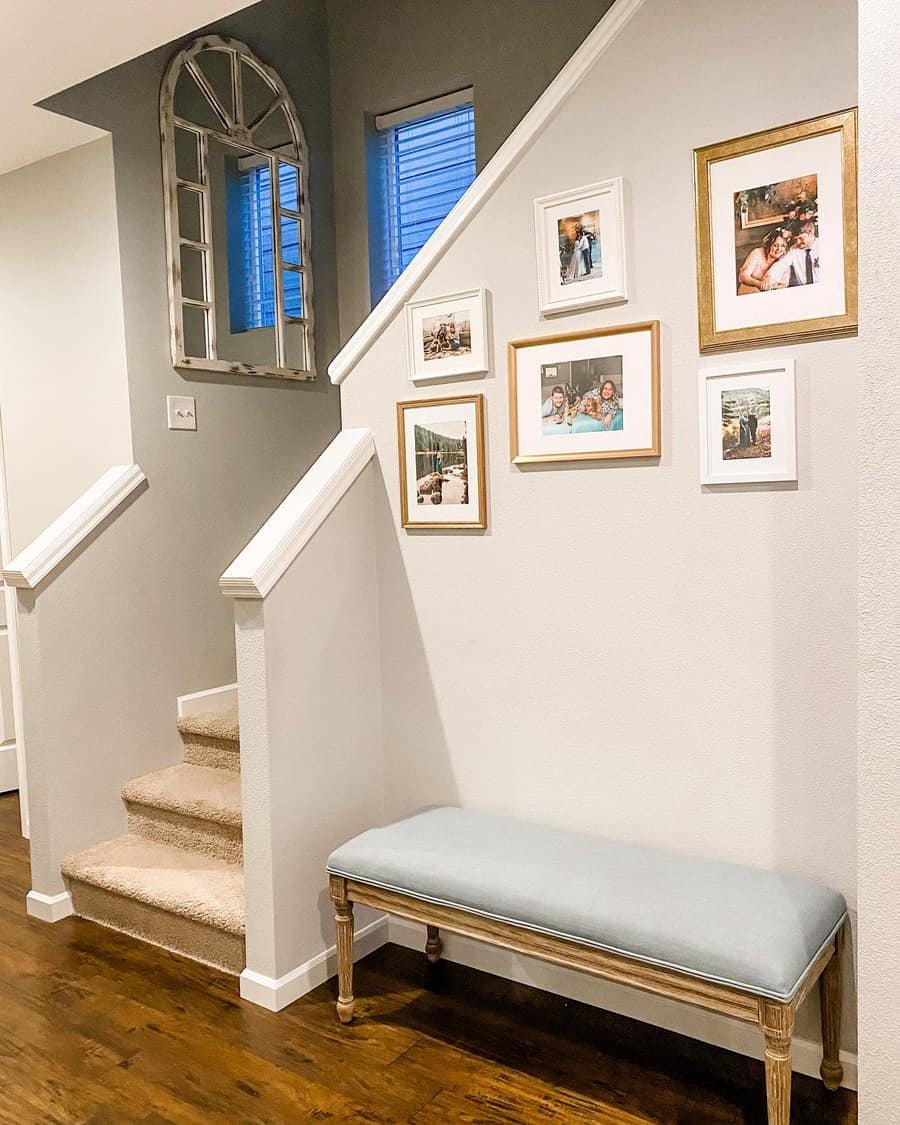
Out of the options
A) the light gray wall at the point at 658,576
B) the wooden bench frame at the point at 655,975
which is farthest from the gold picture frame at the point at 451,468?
the wooden bench frame at the point at 655,975

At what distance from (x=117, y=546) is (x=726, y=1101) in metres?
2.49

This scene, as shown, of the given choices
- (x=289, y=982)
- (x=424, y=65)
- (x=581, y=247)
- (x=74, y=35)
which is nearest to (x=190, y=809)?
(x=289, y=982)

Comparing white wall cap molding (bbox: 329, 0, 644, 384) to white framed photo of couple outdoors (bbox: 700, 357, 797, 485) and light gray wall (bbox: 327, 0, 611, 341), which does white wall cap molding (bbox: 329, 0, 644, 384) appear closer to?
white framed photo of couple outdoors (bbox: 700, 357, 797, 485)

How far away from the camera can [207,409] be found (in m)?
3.64

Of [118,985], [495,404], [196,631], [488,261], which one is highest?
[488,261]

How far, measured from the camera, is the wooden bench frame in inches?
68.9

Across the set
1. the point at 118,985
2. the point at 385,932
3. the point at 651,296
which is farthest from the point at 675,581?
the point at 118,985

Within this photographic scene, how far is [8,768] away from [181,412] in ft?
6.55

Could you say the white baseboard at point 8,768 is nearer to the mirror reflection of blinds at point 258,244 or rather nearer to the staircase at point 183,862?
the staircase at point 183,862

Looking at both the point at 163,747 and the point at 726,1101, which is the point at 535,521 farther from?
the point at 163,747

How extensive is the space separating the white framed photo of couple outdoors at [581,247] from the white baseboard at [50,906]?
94.7 inches

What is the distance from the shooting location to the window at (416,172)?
394 cm

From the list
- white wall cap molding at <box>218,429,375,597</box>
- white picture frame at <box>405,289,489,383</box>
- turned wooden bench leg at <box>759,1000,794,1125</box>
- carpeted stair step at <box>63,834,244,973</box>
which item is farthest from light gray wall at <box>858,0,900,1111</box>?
carpeted stair step at <box>63,834,244,973</box>

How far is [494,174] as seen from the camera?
242 centimetres
